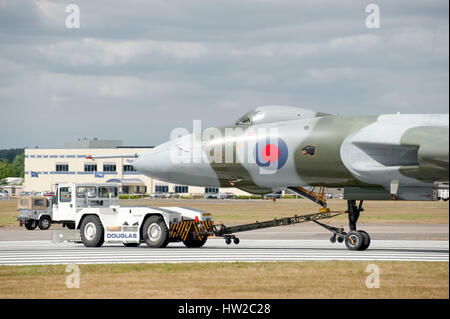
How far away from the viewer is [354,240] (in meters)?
25.0

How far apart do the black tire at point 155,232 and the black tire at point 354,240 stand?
246 inches

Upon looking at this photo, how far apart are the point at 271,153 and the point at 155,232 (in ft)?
17.9

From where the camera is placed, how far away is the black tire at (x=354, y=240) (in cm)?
2484

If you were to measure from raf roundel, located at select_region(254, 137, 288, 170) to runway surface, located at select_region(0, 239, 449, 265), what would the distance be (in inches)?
113

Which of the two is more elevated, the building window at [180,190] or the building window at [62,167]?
the building window at [62,167]

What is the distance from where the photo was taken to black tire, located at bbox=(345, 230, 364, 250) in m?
24.8

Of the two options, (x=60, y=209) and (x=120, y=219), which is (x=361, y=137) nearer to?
(x=120, y=219)

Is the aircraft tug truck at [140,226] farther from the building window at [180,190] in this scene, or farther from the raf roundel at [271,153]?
the building window at [180,190]

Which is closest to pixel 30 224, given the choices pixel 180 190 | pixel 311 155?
pixel 311 155

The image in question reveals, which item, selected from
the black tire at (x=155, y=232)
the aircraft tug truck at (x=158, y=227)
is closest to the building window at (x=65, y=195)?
the aircraft tug truck at (x=158, y=227)

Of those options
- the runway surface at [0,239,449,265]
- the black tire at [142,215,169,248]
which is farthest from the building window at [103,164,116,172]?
the black tire at [142,215,169,248]

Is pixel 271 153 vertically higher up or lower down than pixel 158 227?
higher up

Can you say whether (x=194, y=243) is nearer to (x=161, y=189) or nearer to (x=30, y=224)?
(x=30, y=224)

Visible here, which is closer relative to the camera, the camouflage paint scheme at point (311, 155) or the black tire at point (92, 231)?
the camouflage paint scheme at point (311, 155)
